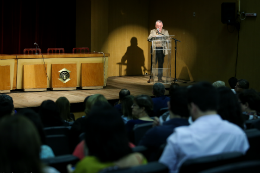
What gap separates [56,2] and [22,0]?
920 millimetres

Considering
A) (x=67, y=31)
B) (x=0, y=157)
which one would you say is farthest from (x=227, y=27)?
(x=0, y=157)

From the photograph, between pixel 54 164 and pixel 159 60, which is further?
pixel 159 60

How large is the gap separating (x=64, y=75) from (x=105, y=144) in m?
5.67

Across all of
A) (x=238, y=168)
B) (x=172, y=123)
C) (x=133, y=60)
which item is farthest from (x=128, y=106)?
(x=133, y=60)

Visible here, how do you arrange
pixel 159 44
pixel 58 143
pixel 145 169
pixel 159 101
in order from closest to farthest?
pixel 145 169 → pixel 58 143 → pixel 159 101 → pixel 159 44

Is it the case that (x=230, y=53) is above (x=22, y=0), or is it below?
below

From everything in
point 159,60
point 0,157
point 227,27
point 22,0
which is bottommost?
point 0,157

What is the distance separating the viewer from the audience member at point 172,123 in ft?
6.85

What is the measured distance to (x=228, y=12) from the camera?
7.20 m

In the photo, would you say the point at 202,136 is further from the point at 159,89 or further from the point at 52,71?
the point at 52,71

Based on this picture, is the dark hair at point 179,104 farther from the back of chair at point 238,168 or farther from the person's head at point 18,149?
the person's head at point 18,149

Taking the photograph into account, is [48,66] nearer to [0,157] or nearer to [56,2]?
[56,2]

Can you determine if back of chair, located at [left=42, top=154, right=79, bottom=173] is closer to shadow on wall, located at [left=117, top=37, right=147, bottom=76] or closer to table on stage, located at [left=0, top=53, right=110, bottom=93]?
table on stage, located at [left=0, top=53, right=110, bottom=93]

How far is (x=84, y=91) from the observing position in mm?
6965
